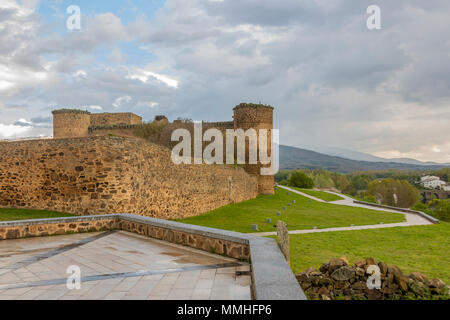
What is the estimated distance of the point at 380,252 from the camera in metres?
11.0

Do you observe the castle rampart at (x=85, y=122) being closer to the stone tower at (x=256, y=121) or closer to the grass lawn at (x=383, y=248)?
the stone tower at (x=256, y=121)

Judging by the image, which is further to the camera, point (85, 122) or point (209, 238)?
point (85, 122)

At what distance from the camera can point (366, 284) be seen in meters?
6.23

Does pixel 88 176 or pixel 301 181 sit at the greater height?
pixel 88 176

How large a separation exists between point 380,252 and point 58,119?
28.6m

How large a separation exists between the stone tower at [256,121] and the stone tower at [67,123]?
14.4 metres

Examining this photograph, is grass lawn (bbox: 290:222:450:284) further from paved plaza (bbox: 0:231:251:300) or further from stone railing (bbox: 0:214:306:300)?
paved plaza (bbox: 0:231:251:300)

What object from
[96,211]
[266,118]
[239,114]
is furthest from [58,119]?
[96,211]

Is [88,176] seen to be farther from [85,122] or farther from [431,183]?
[431,183]

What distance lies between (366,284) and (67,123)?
30.7 m

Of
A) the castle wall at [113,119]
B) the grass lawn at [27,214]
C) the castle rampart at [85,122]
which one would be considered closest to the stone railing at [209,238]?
the grass lawn at [27,214]

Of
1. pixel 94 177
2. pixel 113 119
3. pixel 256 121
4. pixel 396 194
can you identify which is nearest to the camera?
pixel 94 177

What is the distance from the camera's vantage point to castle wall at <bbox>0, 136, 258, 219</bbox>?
1292 cm

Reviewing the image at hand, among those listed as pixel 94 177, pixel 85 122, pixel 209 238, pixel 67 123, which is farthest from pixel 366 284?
pixel 85 122
